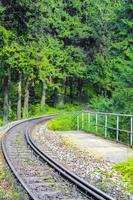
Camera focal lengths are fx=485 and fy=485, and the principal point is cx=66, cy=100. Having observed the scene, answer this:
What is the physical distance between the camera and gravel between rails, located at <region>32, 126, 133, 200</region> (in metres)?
11.8

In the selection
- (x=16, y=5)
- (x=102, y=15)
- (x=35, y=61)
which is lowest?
(x=35, y=61)

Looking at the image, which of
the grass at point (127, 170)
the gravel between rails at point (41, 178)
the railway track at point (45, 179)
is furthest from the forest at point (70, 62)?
the grass at point (127, 170)

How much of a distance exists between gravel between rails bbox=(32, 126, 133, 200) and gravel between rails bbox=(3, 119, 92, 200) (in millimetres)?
712

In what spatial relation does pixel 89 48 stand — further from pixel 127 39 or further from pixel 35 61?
pixel 127 39

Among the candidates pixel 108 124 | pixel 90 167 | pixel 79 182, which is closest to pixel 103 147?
pixel 90 167

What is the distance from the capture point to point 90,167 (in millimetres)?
15000

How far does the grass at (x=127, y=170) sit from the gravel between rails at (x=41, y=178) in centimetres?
156

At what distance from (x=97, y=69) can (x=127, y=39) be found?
28.5 m

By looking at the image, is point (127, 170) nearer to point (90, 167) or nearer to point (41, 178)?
point (90, 167)

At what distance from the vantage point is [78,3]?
65938 mm

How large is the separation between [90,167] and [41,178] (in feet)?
7.48

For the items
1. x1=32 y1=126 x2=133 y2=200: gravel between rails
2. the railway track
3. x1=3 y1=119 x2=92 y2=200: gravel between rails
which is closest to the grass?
x1=32 y1=126 x2=133 y2=200: gravel between rails

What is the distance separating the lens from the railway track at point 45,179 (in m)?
11.1

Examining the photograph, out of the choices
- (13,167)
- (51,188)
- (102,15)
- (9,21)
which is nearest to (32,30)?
(9,21)
